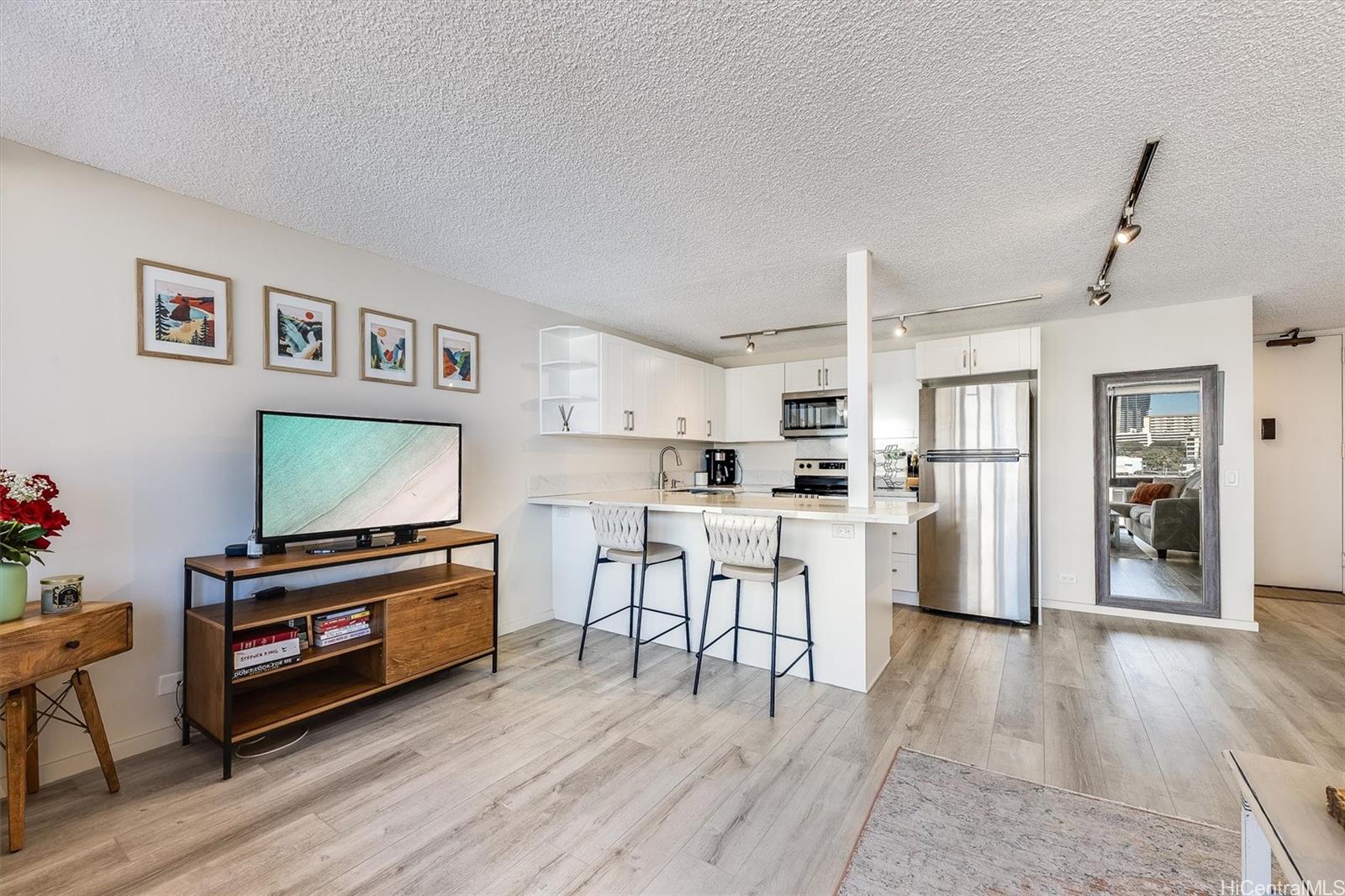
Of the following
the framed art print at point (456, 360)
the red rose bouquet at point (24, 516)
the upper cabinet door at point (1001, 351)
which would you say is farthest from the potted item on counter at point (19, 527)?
the upper cabinet door at point (1001, 351)

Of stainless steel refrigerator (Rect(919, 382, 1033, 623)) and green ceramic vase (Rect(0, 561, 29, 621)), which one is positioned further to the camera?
stainless steel refrigerator (Rect(919, 382, 1033, 623))

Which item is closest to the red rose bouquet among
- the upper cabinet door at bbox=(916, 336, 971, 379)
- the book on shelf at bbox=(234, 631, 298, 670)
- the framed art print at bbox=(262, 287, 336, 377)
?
the book on shelf at bbox=(234, 631, 298, 670)

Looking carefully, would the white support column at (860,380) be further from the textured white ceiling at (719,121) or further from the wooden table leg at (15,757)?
the wooden table leg at (15,757)

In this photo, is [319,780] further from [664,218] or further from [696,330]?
[696,330]

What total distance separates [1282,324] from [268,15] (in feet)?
24.0

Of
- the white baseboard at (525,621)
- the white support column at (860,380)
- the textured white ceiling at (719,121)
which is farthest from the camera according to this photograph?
the white baseboard at (525,621)

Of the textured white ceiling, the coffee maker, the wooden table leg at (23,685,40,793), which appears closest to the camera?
the textured white ceiling

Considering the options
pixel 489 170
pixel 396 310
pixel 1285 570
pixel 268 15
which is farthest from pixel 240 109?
pixel 1285 570

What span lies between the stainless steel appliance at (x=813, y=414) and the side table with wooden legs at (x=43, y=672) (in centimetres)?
497

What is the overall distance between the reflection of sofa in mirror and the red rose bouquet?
6.41m

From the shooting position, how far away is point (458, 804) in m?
2.04

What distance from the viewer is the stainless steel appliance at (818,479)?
5.50 metres

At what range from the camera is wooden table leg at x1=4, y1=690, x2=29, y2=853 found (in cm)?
177

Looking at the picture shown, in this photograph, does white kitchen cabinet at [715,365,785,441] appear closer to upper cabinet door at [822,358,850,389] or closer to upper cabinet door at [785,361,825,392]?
upper cabinet door at [785,361,825,392]
